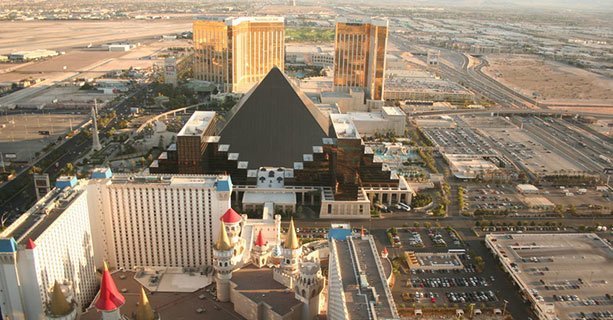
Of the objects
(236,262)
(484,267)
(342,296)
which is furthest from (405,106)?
(342,296)

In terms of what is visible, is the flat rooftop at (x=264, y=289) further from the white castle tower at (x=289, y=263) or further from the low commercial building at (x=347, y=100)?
the low commercial building at (x=347, y=100)

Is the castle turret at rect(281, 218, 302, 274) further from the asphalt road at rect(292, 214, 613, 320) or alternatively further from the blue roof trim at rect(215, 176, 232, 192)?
the asphalt road at rect(292, 214, 613, 320)

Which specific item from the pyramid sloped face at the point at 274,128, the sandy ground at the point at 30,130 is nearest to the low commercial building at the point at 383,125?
the pyramid sloped face at the point at 274,128

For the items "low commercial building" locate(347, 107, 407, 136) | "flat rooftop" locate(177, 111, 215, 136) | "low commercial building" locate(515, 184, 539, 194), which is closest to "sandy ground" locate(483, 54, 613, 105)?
"low commercial building" locate(347, 107, 407, 136)

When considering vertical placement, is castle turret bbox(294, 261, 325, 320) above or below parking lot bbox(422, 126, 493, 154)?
above

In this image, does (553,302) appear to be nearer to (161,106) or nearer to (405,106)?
(405,106)

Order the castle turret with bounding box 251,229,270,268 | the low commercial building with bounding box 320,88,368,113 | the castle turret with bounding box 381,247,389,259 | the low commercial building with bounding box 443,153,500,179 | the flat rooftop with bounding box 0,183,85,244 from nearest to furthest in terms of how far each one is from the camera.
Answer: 1. the flat rooftop with bounding box 0,183,85,244
2. the castle turret with bounding box 251,229,270,268
3. the castle turret with bounding box 381,247,389,259
4. the low commercial building with bounding box 443,153,500,179
5. the low commercial building with bounding box 320,88,368,113

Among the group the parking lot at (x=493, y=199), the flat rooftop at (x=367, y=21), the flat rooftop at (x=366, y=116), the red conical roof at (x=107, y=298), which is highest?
the flat rooftop at (x=367, y=21)
